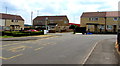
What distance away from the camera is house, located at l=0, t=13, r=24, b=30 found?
50.2m

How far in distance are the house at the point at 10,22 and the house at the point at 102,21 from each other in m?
30.9

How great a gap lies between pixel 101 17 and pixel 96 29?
203 inches

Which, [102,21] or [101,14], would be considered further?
[101,14]

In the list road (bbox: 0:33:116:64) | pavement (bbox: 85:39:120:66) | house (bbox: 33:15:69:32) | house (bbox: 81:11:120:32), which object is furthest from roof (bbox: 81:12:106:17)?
pavement (bbox: 85:39:120:66)

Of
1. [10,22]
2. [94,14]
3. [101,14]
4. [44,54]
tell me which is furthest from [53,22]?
[44,54]

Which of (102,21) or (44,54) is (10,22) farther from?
(44,54)

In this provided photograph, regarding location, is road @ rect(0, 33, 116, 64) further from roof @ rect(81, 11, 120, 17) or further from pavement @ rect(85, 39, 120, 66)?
A: roof @ rect(81, 11, 120, 17)

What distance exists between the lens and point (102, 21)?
44375 mm

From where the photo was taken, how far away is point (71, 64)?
6.86 metres

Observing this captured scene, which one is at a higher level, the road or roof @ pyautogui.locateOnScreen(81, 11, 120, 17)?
roof @ pyautogui.locateOnScreen(81, 11, 120, 17)

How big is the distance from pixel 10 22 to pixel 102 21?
3915 cm

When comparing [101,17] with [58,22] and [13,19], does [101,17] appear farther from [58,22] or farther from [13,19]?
[13,19]

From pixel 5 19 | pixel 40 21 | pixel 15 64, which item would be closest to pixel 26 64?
→ pixel 15 64

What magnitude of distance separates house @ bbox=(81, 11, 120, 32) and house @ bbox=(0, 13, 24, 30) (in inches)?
1218
